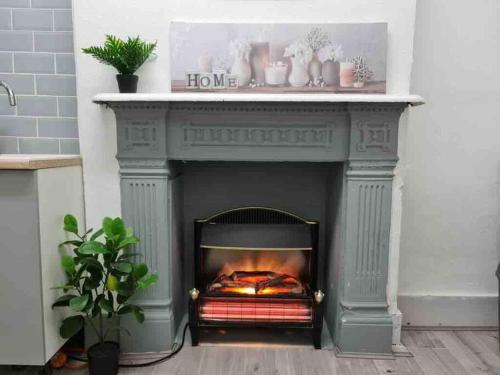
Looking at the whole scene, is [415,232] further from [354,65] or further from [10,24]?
[10,24]

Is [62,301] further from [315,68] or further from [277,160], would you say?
[315,68]

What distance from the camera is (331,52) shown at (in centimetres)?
178

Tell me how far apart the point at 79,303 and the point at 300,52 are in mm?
1479

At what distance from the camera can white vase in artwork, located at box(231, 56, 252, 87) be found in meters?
1.79

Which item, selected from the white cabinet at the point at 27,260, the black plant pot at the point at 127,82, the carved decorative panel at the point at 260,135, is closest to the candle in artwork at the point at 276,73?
the carved decorative panel at the point at 260,135

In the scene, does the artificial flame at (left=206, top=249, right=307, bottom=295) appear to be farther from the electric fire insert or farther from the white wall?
the white wall

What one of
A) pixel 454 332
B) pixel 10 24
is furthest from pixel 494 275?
pixel 10 24

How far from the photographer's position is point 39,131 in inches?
77.9

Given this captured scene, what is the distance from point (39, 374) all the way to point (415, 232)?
201 centimetres

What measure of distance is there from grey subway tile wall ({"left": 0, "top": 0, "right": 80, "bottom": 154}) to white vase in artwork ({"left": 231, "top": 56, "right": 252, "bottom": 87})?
0.87m

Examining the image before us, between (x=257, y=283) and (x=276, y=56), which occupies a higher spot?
(x=276, y=56)

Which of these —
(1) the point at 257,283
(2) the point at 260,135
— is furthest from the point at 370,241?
(2) the point at 260,135

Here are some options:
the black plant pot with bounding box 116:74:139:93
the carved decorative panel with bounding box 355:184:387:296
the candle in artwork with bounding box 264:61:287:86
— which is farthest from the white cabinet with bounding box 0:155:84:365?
the carved decorative panel with bounding box 355:184:387:296

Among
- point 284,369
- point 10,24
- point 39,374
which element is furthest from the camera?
point 10,24
